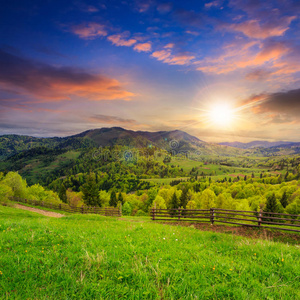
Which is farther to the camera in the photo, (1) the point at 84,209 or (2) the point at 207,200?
(2) the point at 207,200

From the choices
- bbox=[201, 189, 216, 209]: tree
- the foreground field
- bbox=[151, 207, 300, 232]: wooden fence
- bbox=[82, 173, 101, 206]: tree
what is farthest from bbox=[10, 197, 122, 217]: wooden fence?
bbox=[201, 189, 216, 209]: tree

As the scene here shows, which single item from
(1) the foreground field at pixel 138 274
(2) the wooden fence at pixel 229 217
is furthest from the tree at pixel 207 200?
(1) the foreground field at pixel 138 274

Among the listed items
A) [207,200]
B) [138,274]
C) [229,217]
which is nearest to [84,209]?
[229,217]

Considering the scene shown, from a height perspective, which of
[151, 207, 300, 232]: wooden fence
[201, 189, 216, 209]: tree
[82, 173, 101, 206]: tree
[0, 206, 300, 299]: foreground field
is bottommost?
[201, 189, 216, 209]: tree

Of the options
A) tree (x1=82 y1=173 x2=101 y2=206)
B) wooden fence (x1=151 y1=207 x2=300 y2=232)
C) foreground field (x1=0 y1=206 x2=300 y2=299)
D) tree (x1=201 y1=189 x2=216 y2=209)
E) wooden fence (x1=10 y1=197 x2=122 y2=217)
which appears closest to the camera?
foreground field (x1=0 y1=206 x2=300 y2=299)

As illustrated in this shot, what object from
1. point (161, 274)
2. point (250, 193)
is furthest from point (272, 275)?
point (250, 193)

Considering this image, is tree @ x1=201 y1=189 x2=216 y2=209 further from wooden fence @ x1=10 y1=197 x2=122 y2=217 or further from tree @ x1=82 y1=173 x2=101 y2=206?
wooden fence @ x1=10 y1=197 x2=122 y2=217

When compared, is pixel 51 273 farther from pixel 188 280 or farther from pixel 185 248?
pixel 185 248

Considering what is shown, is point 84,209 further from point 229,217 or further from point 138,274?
point 138,274

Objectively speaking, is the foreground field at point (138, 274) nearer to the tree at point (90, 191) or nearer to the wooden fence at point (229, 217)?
the wooden fence at point (229, 217)

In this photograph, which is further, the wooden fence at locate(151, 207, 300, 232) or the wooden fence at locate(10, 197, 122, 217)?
the wooden fence at locate(10, 197, 122, 217)

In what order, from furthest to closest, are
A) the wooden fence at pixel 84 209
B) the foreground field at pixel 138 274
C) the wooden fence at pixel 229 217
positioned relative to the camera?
the wooden fence at pixel 84 209 → the wooden fence at pixel 229 217 → the foreground field at pixel 138 274

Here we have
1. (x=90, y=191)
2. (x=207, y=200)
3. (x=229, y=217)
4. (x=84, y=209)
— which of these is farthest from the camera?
(x=207, y=200)

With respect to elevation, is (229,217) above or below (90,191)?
above
